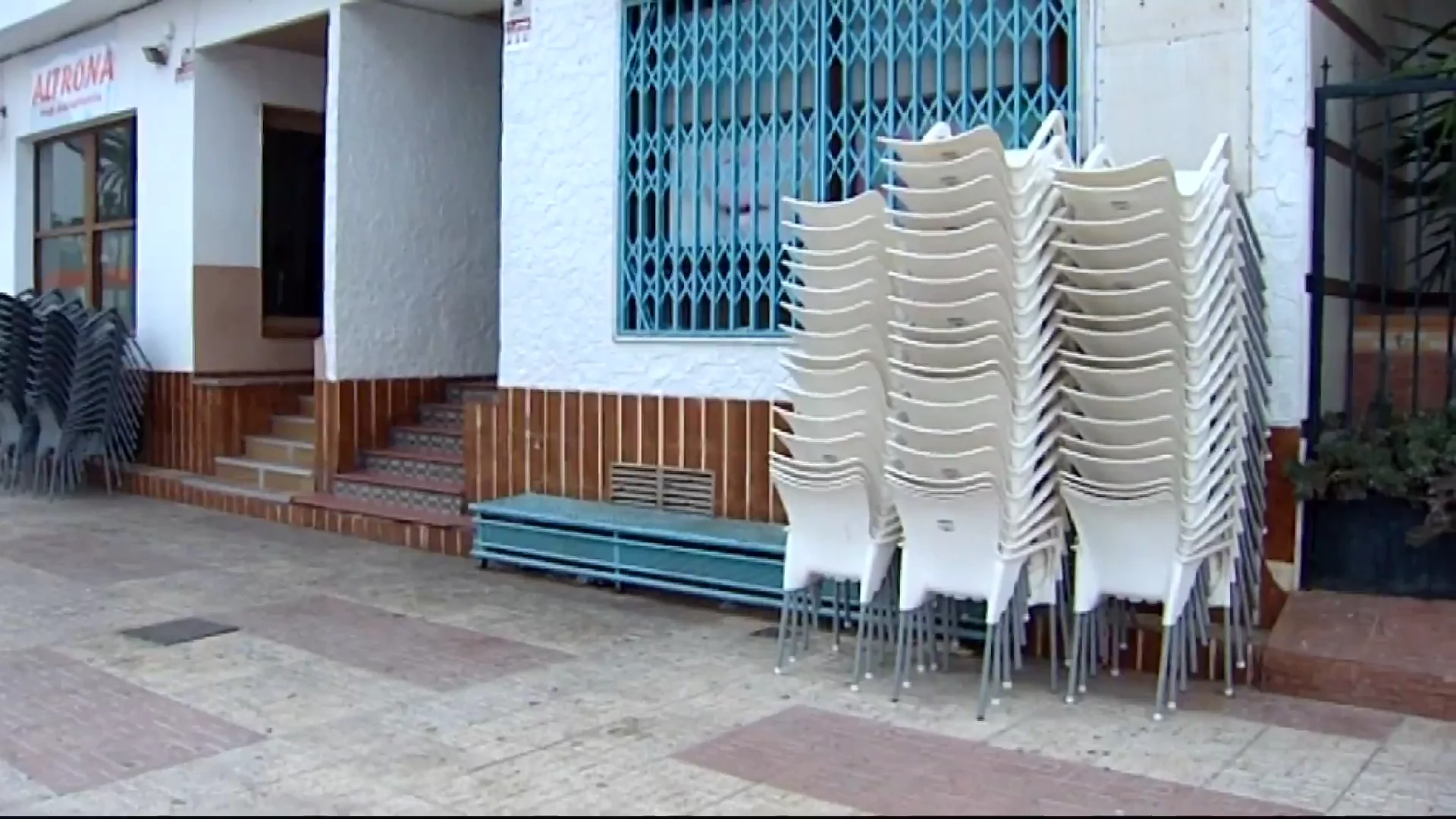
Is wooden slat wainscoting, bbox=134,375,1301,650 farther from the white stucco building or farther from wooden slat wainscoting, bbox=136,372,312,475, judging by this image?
wooden slat wainscoting, bbox=136,372,312,475

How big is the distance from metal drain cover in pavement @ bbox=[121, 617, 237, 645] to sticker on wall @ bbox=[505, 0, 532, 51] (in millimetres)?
3913

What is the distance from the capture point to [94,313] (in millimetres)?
11477

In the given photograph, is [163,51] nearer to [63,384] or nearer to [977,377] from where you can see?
[63,384]

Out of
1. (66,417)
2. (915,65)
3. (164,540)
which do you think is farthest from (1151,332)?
(66,417)

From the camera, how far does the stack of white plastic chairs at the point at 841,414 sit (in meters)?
5.48

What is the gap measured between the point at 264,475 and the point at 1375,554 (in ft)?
26.4

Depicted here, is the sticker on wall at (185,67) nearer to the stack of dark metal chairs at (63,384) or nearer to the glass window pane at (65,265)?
the stack of dark metal chairs at (63,384)

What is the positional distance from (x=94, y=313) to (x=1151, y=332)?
9374 millimetres

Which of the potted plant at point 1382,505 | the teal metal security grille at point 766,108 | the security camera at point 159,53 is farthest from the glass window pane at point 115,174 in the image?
the potted plant at point 1382,505

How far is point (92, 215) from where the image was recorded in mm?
12914

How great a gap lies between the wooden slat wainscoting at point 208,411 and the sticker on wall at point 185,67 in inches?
95.0

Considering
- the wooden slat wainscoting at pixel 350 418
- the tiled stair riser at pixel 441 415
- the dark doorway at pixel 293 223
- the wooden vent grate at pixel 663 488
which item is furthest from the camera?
the dark doorway at pixel 293 223

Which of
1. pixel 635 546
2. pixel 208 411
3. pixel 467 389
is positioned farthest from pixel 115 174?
pixel 635 546

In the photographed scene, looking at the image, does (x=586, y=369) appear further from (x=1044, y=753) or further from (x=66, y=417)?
(x=66, y=417)
